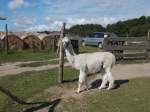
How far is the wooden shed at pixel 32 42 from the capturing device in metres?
34.4

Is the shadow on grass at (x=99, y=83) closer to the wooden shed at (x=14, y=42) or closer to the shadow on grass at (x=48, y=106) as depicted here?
the shadow on grass at (x=48, y=106)

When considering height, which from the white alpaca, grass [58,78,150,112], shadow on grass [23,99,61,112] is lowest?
shadow on grass [23,99,61,112]

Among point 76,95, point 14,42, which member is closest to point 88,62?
point 76,95

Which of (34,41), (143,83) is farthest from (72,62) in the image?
(34,41)

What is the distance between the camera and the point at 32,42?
34688 millimetres

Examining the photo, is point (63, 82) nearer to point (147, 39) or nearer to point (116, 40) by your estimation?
point (116, 40)

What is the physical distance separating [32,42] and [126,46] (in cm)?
1792

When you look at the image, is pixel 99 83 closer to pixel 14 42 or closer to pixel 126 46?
pixel 126 46

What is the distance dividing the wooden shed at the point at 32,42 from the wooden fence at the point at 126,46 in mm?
17226

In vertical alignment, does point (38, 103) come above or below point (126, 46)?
below

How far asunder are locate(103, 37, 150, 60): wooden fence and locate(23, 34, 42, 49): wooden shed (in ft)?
56.5

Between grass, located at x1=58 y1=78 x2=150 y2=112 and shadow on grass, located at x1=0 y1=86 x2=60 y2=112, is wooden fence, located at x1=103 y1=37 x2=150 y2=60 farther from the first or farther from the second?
shadow on grass, located at x1=0 y1=86 x2=60 y2=112

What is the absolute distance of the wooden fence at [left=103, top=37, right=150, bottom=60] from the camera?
17.6 metres

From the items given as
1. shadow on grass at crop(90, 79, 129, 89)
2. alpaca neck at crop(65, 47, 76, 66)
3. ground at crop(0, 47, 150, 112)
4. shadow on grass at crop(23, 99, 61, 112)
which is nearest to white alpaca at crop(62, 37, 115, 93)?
alpaca neck at crop(65, 47, 76, 66)
